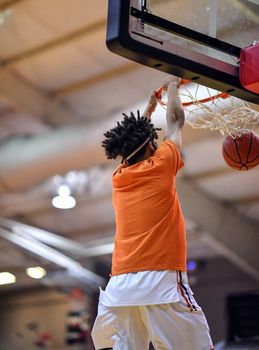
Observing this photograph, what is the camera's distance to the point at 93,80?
8.64 meters

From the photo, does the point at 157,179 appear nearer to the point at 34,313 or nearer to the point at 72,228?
the point at 72,228

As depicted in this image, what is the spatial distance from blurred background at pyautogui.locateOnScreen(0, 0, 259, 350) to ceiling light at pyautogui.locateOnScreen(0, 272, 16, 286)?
51 millimetres

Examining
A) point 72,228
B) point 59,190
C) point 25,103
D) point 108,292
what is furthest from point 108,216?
point 108,292

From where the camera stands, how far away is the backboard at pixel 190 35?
315cm

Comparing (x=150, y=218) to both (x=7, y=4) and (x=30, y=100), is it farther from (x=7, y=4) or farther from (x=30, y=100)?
(x=30, y=100)

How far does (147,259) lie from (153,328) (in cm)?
30

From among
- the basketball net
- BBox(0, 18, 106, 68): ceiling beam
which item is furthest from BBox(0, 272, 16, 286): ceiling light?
the basketball net

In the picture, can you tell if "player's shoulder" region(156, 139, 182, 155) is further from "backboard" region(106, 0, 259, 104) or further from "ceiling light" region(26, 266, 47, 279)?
Result: "ceiling light" region(26, 266, 47, 279)

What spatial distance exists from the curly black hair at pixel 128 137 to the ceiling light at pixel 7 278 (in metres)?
13.8

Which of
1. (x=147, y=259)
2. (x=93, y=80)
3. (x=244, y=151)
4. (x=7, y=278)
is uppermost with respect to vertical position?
(x=7, y=278)

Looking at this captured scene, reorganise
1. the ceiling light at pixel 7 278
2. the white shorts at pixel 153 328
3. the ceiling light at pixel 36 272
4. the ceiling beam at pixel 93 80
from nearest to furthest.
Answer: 1. the white shorts at pixel 153 328
2. the ceiling beam at pixel 93 80
3. the ceiling light at pixel 36 272
4. the ceiling light at pixel 7 278

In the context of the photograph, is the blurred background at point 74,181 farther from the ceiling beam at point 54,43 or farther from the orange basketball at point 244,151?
the orange basketball at point 244,151

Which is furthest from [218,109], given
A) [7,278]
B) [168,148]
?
[7,278]

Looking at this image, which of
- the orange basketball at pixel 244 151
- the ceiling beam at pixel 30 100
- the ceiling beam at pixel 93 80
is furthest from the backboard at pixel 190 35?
the ceiling beam at pixel 30 100
